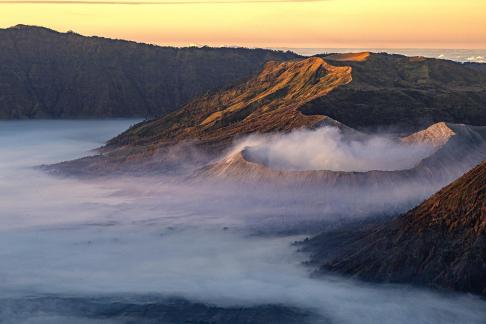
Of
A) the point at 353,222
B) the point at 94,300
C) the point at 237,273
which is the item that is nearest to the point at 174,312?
the point at 94,300

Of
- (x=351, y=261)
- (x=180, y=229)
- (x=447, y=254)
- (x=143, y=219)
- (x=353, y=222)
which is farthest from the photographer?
(x=143, y=219)

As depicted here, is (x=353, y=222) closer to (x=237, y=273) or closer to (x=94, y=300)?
(x=237, y=273)

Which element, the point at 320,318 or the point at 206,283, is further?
the point at 206,283

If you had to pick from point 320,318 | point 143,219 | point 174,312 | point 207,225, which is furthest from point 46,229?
point 320,318

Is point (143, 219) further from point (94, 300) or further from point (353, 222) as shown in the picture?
point (94, 300)

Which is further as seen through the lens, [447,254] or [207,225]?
[207,225]

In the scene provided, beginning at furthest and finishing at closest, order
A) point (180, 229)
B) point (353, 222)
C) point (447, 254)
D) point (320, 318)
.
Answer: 1. point (180, 229)
2. point (353, 222)
3. point (447, 254)
4. point (320, 318)
